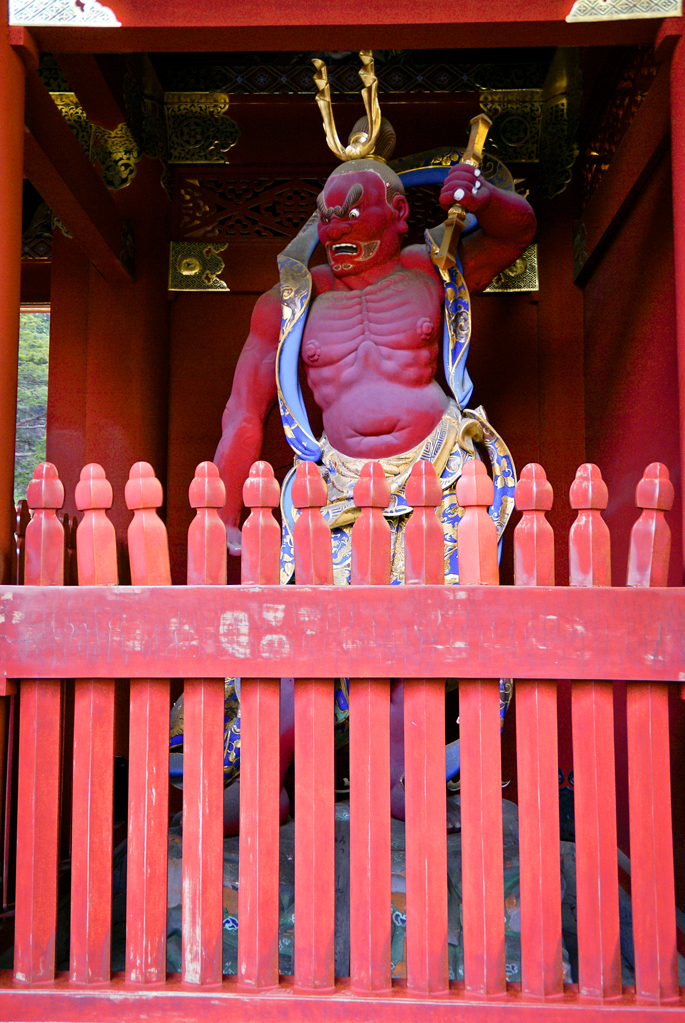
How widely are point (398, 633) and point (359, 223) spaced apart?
1.54 meters

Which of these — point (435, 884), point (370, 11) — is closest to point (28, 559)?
point (435, 884)

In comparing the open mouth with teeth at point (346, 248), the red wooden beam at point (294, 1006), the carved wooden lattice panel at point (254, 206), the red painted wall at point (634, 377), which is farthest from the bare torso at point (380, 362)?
the red wooden beam at point (294, 1006)

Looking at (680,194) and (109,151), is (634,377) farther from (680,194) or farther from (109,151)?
(109,151)

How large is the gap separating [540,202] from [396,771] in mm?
2216

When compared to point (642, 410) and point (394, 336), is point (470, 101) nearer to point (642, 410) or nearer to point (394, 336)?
point (394, 336)

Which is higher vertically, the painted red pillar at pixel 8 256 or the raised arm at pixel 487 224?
the raised arm at pixel 487 224

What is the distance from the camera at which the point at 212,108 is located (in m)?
3.50

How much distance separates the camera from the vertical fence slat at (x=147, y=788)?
1.67 meters

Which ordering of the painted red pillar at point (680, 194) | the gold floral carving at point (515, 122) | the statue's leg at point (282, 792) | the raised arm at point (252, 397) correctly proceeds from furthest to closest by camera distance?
the gold floral carving at point (515, 122), the raised arm at point (252, 397), the statue's leg at point (282, 792), the painted red pillar at point (680, 194)

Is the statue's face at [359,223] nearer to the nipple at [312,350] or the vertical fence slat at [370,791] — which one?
the nipple at [312,350]

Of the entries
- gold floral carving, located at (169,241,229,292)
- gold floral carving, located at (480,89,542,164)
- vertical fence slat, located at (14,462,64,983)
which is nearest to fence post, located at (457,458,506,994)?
vertical fence slat, located at (14,462,64,983)

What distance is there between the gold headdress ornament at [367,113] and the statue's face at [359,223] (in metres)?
0.09

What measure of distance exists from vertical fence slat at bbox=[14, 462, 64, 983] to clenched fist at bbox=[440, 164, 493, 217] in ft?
4.94

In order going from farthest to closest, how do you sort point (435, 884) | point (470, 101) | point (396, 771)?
point (470, 101)
point (396, 771)
point (435, 884)
